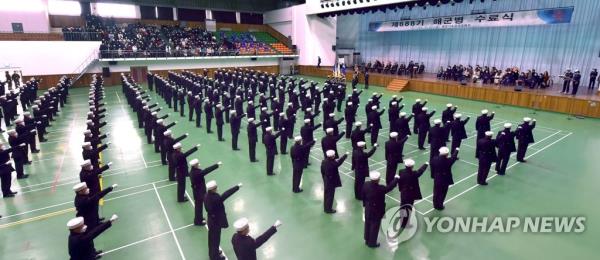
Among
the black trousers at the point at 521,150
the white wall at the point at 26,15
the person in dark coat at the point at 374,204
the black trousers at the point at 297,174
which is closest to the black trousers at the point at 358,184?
the black trousers at the point at 297,174

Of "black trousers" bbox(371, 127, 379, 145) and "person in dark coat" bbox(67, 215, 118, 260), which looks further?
"black trousers" bbox(371, 127, 379, 145)

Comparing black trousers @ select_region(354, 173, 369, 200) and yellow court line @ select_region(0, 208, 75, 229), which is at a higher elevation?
black trousers @ select_region(354, 173, 369, 200)

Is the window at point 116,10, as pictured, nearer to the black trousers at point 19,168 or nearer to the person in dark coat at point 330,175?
the black trousers at point 19,168

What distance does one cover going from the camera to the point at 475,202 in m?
8.06

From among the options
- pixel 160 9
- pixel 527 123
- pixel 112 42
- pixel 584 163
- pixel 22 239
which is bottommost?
pixel 22 239

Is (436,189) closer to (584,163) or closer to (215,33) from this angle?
(584,163)

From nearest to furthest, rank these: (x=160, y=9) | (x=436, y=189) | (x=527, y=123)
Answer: (x=436, y=189), (x=527, y=123), (x=160, y=9)

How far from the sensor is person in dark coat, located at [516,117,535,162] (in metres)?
9.97

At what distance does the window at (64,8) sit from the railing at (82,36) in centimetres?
487

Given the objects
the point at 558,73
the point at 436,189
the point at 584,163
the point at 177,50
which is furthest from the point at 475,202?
the point at 177,50

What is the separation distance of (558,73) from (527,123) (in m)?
16.5

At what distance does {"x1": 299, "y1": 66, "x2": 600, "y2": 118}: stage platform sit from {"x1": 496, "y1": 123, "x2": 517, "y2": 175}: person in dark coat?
1105 centimetres

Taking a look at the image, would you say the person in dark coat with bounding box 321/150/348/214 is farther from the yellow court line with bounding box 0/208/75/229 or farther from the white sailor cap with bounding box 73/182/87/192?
the yellow court line with bounding box 0/208/75/229

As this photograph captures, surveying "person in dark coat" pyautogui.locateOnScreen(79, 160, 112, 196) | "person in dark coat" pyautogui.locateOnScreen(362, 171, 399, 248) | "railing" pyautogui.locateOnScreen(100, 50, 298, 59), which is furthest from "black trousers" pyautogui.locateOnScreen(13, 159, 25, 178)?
"railing" pyautogui.locateOnScreen(100, 50, 298, 59)
